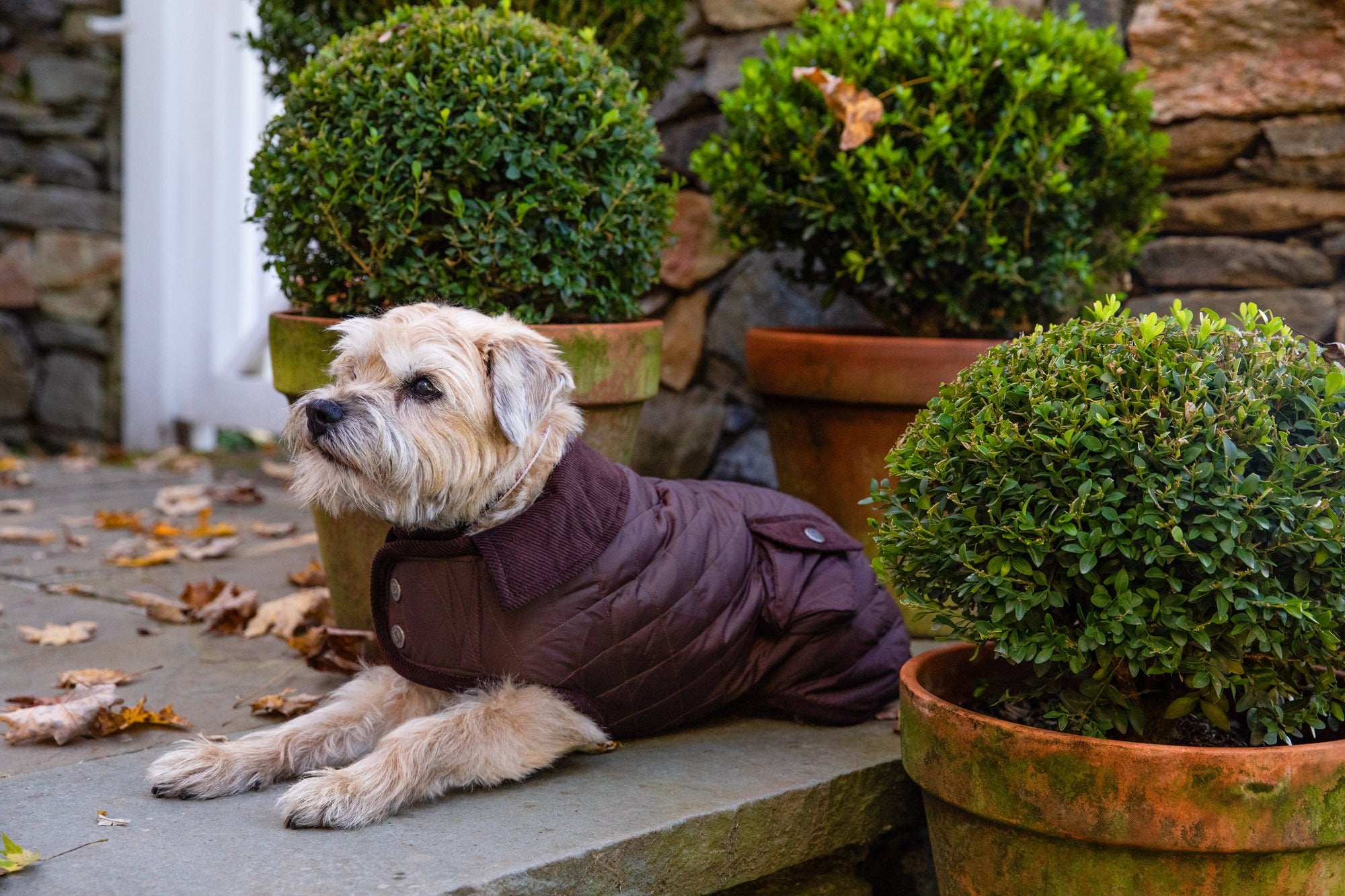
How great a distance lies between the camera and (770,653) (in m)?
3.04

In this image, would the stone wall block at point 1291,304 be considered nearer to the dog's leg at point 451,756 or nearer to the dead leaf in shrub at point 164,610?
the dog's leg at point 451,756

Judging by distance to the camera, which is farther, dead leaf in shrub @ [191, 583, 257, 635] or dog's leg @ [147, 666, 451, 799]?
dead leaf in shrub @ [191, 583, 257, 635]

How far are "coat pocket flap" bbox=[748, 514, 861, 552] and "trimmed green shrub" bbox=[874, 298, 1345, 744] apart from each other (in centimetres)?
59

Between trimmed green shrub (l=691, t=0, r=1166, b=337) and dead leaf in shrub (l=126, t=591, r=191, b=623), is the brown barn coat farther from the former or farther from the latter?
dead leaf in shrub (l=126, t=591, r=191, b=623)

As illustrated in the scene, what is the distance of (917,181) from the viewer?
12.4 ft

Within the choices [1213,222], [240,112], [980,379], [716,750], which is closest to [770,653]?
[716,750]

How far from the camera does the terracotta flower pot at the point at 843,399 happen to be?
3.68m

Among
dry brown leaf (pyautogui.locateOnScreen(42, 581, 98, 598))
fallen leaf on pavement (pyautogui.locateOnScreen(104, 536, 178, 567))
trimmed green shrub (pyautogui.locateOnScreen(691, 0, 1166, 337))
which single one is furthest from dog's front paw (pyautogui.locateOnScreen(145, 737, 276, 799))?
trimmed green shrub (pyautogui.locateOnScreen(691, 0, 1166, 337))

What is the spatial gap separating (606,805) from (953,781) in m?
0.71

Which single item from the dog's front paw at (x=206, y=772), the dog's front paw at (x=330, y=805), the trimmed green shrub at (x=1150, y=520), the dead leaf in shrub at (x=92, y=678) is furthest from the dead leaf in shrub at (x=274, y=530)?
the trimmed green shrub at (x=1150, y=520)

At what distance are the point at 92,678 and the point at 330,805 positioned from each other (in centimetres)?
125

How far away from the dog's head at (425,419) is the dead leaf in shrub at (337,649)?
80 centimetres

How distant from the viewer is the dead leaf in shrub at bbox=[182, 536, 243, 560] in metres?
4.77

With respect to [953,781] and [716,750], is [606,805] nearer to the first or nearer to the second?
[716,750]
